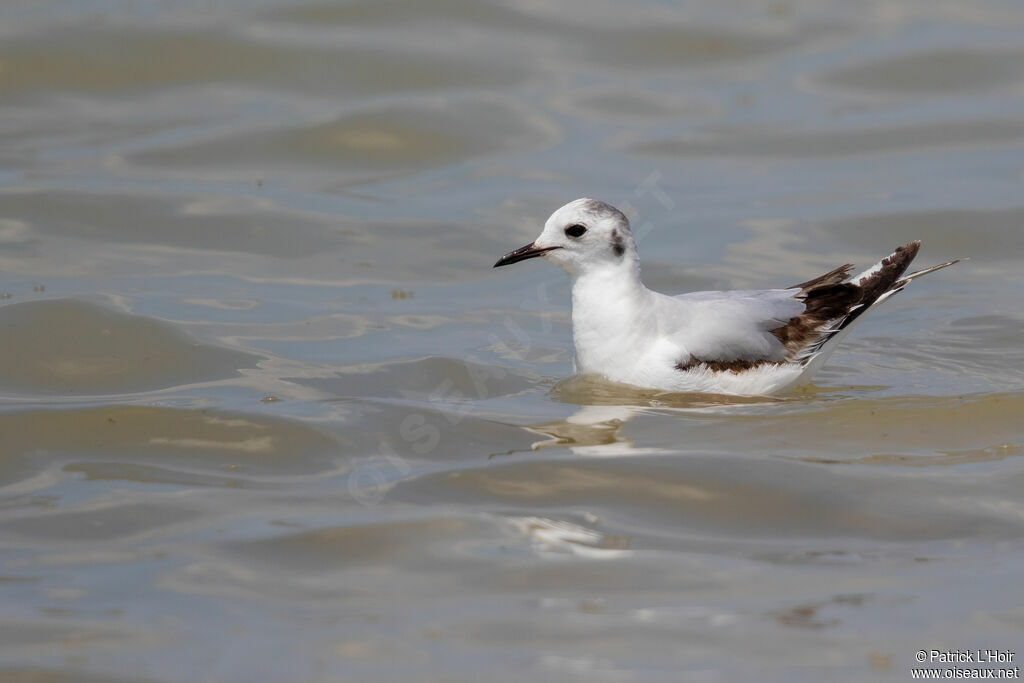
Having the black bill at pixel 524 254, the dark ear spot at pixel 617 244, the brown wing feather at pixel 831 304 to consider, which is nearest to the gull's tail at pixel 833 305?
the brown wing feather at pixel 831 304

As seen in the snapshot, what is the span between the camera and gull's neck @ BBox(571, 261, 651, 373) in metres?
7.28

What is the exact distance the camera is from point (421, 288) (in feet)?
31.3

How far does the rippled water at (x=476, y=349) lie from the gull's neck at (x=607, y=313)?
239mm

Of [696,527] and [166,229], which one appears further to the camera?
[166,229]

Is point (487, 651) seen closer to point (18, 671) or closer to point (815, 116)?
point (18, 671)

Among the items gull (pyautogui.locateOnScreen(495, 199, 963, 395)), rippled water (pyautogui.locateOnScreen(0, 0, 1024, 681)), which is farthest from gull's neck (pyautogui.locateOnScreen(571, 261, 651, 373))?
rippled water (pyautogui.locateOnScreen(0, 0, 1024, 681))

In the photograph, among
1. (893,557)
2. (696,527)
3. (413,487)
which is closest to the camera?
(893,557)

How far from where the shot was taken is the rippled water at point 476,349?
4590 millimetres

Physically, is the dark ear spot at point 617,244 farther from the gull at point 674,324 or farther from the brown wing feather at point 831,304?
the brown wing feather at point 831,304

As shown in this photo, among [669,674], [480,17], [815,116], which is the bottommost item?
[669,674]

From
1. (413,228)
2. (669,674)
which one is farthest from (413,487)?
(413,228)

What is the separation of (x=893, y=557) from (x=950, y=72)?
9.83m

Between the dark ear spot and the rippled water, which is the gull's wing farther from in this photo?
the dark ear spot

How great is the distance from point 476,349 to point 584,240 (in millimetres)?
1179
